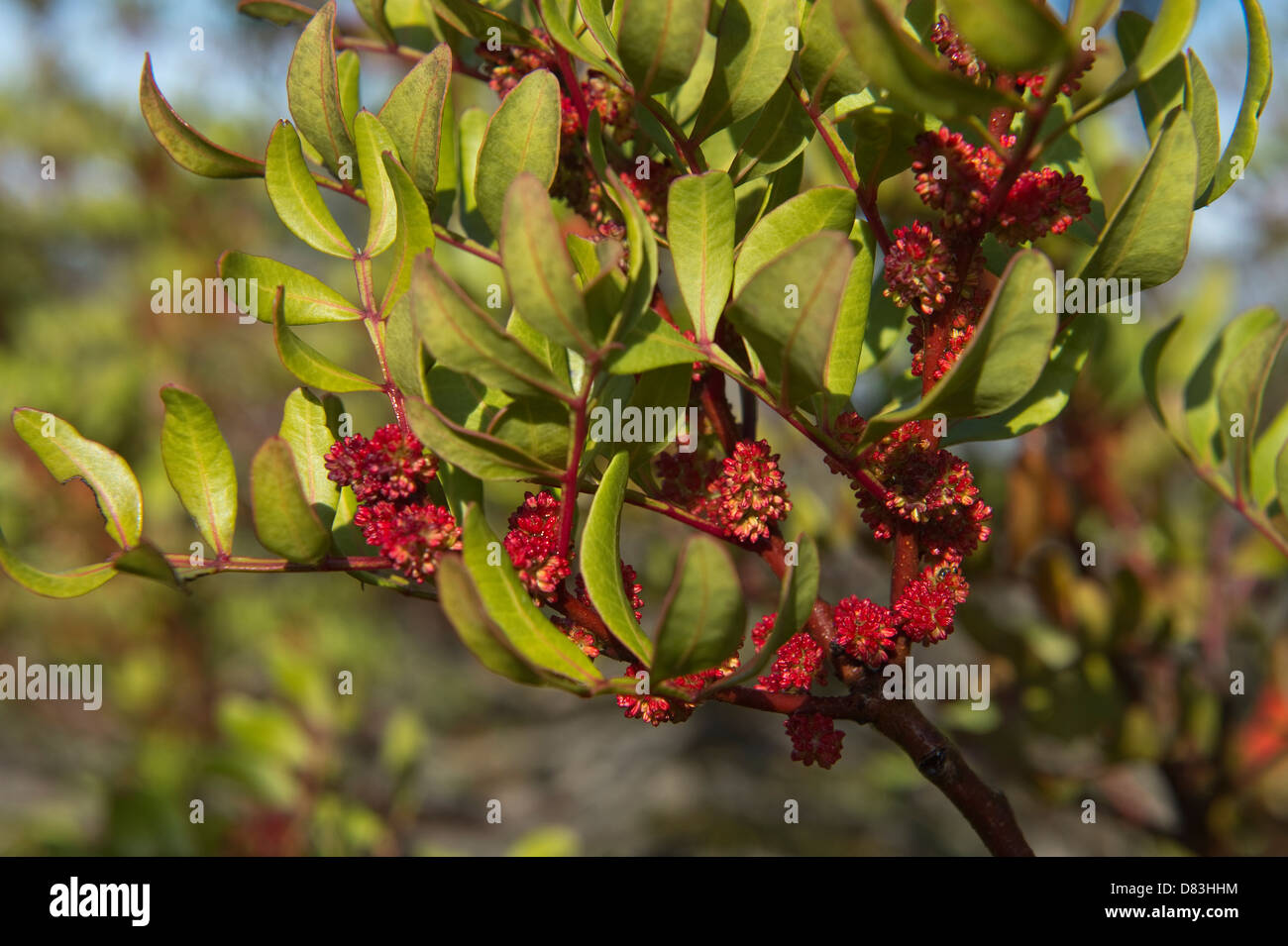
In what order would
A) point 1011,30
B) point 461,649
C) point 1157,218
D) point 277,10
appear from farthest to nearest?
point 461,649 < point 277,10 < point 1157,218 < point 1011,30

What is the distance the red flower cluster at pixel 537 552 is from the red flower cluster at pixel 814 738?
18cm

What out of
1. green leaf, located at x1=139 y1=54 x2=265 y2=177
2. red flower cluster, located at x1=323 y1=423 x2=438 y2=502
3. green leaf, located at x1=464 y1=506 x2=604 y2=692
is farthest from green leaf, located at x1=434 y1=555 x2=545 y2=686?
green leaf, located at x1=139 y1=54 x2=265 y2=177

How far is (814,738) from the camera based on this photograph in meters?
0.61

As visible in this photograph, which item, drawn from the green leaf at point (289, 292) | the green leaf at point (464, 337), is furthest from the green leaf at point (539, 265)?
the green leaf at point (289, 292)

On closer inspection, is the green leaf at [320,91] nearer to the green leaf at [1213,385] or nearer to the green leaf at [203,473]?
the green leaf at [203,473]

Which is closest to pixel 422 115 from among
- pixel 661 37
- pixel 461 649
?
pixel 661 37

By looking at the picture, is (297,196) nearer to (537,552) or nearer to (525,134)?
(525,134)

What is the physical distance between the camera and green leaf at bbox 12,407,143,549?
61 cm

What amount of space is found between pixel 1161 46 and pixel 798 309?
0.20 metres

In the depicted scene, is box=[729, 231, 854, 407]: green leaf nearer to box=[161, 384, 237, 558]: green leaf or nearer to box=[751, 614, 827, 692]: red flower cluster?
box=[751, 614, 827, 692]: red flower cluster

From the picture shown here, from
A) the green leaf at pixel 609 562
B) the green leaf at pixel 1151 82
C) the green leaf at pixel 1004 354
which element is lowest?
the green leaf at pixel 609 562

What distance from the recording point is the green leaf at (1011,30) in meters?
0.41

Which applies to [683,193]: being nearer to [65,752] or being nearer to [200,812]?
[200,812]

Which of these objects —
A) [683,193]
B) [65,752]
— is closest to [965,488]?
[683,193]
